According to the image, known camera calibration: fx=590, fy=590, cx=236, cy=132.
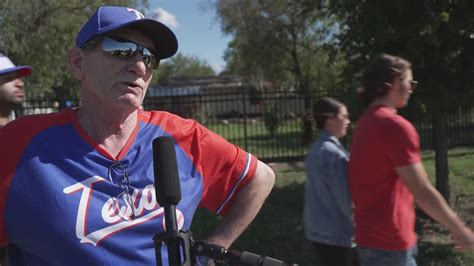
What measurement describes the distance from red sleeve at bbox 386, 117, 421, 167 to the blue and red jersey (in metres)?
1.64

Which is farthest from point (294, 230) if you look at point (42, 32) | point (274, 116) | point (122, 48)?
point (42, 32)

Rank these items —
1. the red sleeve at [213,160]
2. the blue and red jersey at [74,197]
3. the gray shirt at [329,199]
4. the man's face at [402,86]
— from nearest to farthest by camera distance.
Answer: the blue and red jersey at [74,197], the red sleeve at [213,160], the man's face at [402,86], the gray shirt at [329,199]

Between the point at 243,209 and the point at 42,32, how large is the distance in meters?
19.2

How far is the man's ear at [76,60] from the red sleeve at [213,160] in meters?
0.29

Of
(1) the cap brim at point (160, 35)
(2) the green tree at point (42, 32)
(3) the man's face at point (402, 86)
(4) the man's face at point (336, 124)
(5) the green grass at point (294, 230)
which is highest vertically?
(2) the green tree at point (42, 32)

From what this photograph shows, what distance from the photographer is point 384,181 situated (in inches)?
137

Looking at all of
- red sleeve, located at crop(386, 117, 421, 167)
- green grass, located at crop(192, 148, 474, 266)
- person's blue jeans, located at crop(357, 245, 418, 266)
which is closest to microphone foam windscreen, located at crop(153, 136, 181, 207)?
red sleeve, located at crop(386, 117, 421, 167)

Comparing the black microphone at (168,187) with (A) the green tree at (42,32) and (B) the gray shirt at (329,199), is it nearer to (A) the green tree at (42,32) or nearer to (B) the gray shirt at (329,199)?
(B) the gray shirt at (329,199)

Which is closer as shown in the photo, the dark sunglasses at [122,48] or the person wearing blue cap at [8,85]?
the dark sunglasses at [122,48]

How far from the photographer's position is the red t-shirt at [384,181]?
3393 mm

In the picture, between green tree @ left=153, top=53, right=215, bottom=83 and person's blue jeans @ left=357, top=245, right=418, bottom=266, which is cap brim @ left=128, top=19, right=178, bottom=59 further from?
green tree @ left=153, top=53, right=215, bottom=83

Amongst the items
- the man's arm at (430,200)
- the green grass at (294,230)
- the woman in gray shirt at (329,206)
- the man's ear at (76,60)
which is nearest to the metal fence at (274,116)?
the green grass at (294,230)

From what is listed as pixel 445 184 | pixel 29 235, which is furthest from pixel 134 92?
pixel 445 184

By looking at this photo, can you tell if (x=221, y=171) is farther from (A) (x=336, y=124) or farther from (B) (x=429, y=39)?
(B) (x=429, y=39)
